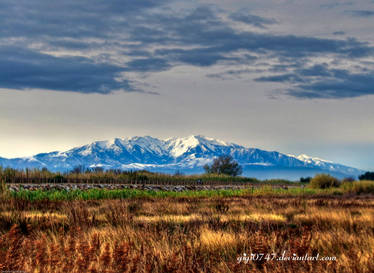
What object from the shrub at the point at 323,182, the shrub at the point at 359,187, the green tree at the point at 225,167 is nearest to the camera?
the shrub at the point at 359,187

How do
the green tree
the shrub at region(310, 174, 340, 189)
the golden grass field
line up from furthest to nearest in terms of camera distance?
the green tree
the shrub at region(310, 174, 340, 189)
the golden grass field

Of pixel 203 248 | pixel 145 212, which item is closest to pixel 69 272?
pixel 203 248

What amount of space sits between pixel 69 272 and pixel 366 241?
5.52m

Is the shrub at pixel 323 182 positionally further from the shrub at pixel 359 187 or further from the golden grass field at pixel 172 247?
the golden grass field at pixel 172 247

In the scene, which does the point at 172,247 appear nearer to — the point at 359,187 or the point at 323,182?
the point at 359,187

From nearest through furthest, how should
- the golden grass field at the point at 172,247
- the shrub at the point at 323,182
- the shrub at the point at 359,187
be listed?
the golden grass field at the point at 172,247, the shrub at the point at 359,187, the shrub at the point at 323,182

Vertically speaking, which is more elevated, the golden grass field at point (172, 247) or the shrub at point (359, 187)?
the golden grass field at point (172, 247)

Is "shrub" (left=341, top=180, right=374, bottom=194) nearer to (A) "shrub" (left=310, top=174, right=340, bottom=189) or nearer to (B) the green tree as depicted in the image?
(A) "shrub" (left=310, top=174, right=340, bottom=189)

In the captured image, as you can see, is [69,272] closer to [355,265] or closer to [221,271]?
[221,271]

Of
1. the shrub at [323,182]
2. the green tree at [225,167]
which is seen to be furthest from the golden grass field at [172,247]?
the green tree at [225,167]

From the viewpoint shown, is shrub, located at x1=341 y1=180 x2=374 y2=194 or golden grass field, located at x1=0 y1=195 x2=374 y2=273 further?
shrub, located at x1=341 y1=180 x2=374 y2=194

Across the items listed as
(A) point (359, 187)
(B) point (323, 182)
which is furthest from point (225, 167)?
(A) point (359, 187)

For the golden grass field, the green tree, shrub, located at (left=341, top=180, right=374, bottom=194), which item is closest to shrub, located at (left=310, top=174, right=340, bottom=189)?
shrub, located at (left=341, top=180, right=374, bottom=194)

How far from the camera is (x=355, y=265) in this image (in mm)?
6102
